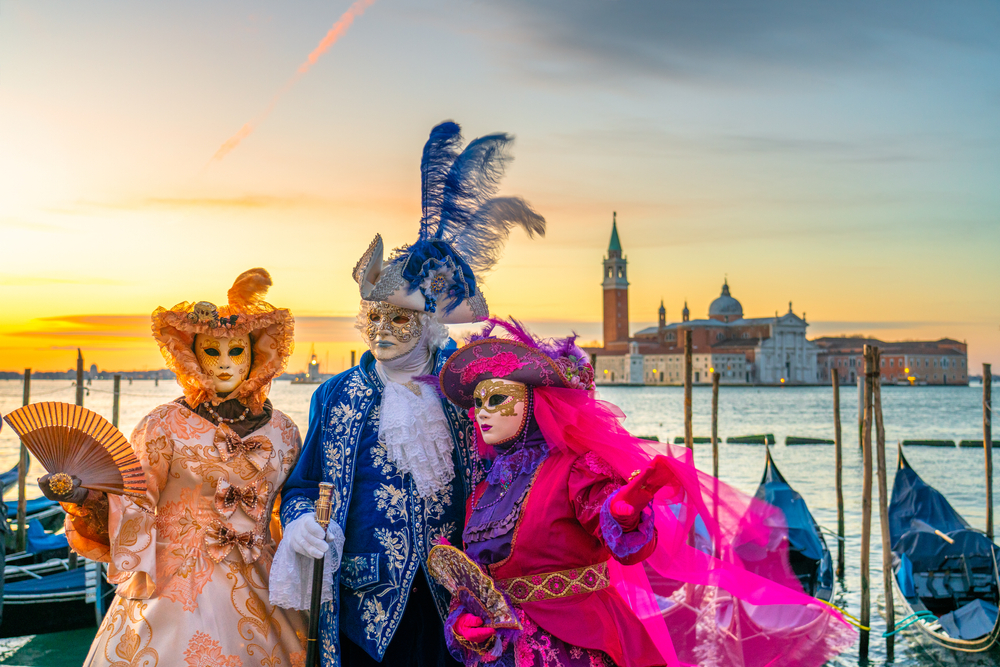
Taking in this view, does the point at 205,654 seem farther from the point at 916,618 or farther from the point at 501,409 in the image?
the point at 916,618

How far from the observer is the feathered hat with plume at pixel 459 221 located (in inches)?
117

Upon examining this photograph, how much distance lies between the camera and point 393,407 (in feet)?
9.55

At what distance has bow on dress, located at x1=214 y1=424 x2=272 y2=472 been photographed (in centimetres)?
283

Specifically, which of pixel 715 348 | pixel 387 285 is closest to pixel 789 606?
pixel 387 285

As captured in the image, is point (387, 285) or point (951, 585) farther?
point (951, 585)

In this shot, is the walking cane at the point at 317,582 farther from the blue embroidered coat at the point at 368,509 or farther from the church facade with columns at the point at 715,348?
the church facade with columns at the point at 715,348

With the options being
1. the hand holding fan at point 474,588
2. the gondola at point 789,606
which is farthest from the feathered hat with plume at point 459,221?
the gondola at point 789,606

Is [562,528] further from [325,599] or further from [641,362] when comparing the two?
[641,362]

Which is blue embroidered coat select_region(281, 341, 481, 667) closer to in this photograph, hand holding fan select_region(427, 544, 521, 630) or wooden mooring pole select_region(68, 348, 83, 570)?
hand holding fan select_region(427, 544, 521, 630)

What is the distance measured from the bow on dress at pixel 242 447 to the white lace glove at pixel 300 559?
12.1 inches

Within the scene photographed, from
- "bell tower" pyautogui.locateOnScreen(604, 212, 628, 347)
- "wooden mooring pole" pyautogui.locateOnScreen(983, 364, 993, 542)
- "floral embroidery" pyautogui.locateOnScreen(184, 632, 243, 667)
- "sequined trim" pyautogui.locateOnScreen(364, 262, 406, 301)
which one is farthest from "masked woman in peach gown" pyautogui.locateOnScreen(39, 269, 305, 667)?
"bell tower" pyautogui.locateOnScreen(604, 212, 628, 347)

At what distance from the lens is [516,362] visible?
2703 millimetres

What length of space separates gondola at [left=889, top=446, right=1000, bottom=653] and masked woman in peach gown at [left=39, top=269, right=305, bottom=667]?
5.47m

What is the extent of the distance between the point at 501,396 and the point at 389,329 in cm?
52
